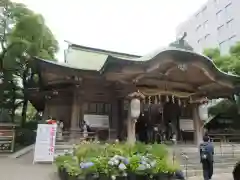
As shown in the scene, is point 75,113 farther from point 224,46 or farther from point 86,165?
point 224,46

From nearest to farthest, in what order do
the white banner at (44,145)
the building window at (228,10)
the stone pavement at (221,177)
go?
1. the stone pavement at (221,177)
2. the white banner at (44,145)
3. the building window at (228,10)

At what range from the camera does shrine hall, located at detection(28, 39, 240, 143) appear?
11.7 metres

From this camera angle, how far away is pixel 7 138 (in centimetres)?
1245

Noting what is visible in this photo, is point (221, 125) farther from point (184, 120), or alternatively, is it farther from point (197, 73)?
point (197, 73)

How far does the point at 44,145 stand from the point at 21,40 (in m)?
9.71

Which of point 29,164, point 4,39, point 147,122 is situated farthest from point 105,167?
point 4,39

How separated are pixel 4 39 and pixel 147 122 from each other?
12217 mm

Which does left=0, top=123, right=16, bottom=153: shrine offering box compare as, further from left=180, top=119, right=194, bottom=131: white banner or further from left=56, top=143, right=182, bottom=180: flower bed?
left=180, top=119, right=194, bottom=131: white banner

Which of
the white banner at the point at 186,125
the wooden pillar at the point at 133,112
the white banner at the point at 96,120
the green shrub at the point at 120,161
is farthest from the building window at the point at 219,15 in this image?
the green shrub at the point at 120,161

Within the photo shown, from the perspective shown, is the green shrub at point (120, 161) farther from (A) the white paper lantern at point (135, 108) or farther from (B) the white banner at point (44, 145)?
(A) the white paper lantern at point (135, 108)

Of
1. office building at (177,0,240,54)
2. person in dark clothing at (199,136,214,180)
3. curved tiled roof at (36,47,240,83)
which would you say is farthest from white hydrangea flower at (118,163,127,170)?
office building at (177,0,240,54)

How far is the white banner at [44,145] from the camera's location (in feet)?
29.1

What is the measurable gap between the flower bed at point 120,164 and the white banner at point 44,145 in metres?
2.47

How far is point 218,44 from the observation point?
33.1 metres
